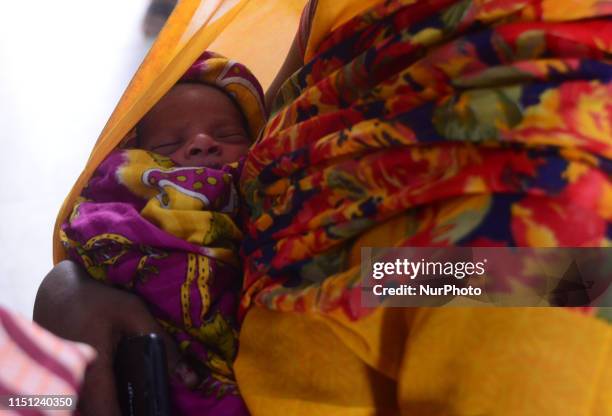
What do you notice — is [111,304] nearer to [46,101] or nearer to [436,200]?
[436,200]

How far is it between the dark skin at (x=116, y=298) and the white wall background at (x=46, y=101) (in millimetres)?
361

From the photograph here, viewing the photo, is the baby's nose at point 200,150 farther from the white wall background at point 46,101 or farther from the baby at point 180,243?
the white wall background at point 46,101

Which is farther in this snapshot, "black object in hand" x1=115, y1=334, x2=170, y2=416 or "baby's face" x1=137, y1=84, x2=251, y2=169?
"baby's face" x1=137, y1=84, x2=251, y2=169

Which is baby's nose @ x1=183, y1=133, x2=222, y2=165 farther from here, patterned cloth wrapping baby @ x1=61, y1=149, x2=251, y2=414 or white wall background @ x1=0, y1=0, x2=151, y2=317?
white wall background @ x1=0, y1=0, x2=151, y2=317

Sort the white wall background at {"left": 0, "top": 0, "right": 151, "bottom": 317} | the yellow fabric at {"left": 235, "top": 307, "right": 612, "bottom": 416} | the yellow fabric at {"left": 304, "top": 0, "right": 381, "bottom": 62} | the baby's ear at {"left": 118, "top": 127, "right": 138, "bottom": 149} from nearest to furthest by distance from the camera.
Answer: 1. the yellow fabric at {"left": 235, "top": 307, "right": 612, "bottom": 416}
2. the yellow fabric at {"left": 304, "top": 0, "right": 381, "bottom": 62}
3. the baby's ear at {"left": 118, "top": 127, "right": 138, "bottom": 149}
4. the white wall background at {"left": 0, "top": 0, "right": 151, "bottom": 317}

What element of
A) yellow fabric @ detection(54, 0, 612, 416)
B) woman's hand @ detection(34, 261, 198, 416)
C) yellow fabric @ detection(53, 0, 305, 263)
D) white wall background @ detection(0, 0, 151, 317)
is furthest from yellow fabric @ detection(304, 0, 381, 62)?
white wall background @ detection(0, 0, 151, 317)

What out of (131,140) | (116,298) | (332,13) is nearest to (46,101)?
(131,140)

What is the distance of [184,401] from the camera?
649mm

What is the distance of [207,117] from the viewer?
0.89 meters

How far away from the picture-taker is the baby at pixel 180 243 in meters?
0.65

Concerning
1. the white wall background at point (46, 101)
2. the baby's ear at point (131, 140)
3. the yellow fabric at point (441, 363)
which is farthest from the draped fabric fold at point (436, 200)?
the white wall background at point (46, 101)

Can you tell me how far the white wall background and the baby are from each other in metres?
Result: 0.38

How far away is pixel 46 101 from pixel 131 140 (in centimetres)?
51

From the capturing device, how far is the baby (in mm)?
654
